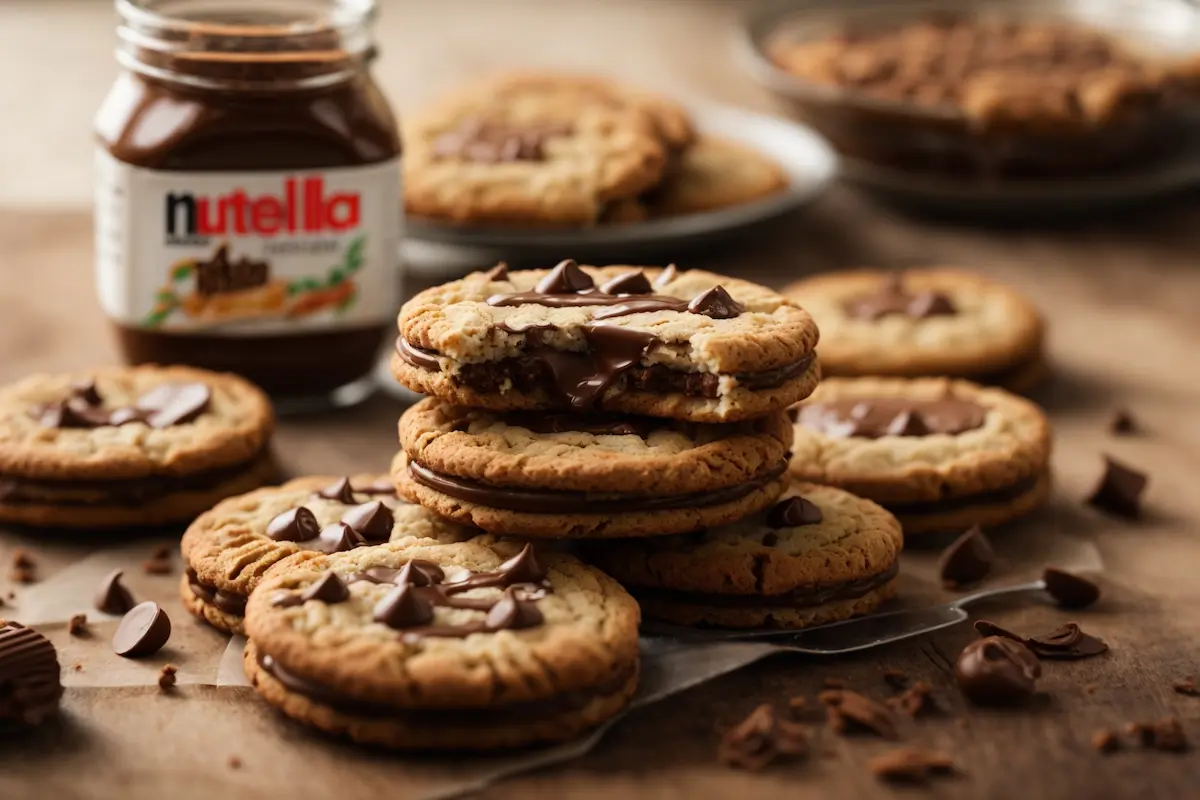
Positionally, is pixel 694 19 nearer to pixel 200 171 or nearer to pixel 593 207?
pixel 593 207

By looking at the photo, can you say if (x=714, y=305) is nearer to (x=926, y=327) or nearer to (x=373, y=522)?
(x=373, y=522)

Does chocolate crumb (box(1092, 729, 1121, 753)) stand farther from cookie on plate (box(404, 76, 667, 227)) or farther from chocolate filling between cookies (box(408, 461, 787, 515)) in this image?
cookie on plate (box(404, 76, 667, 227))

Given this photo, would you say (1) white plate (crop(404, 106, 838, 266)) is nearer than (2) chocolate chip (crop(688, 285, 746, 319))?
No

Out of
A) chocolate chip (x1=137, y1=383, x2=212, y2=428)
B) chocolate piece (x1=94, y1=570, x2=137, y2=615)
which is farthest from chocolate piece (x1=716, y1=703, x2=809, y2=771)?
chocolate chip (x1=137, y1=383, x2=212, y2=428)

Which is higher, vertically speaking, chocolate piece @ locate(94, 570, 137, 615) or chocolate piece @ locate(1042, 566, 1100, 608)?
chocolate piece @ locate(1042, 566, 1100, 608)

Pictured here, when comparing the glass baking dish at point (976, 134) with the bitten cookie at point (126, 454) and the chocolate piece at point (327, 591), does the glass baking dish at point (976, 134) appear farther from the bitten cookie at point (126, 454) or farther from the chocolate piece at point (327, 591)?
the chocolate piece at point (327, 591)

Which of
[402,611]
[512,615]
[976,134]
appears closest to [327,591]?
[402,611]

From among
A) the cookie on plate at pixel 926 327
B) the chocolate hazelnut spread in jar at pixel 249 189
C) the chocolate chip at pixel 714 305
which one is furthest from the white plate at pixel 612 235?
the chocolate chip at pixel 714 305

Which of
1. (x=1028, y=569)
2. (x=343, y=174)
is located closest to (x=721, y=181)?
(x=343, y=174)
